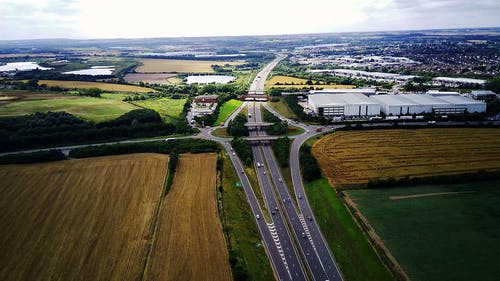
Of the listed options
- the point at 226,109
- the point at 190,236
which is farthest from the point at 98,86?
the point at 190,236

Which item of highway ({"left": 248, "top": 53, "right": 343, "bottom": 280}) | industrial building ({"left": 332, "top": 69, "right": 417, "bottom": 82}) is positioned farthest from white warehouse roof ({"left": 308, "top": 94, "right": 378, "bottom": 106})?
industrial building ({"left": 332, "top": 69, "right": 417, "bottom": 82})

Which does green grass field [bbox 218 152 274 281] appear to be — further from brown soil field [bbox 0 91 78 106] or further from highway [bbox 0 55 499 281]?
brown soil field [bbox 0 91 78 106]

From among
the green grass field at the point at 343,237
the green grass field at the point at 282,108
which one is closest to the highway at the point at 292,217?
the green grass field at the point at 343,237

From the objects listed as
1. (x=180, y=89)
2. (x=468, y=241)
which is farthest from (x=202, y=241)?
(x=180, y=89)

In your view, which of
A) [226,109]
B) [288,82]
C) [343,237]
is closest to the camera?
[343,237]

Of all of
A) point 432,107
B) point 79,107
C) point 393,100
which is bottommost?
point 432,107

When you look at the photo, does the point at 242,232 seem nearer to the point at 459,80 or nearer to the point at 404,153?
the point at 404,153
